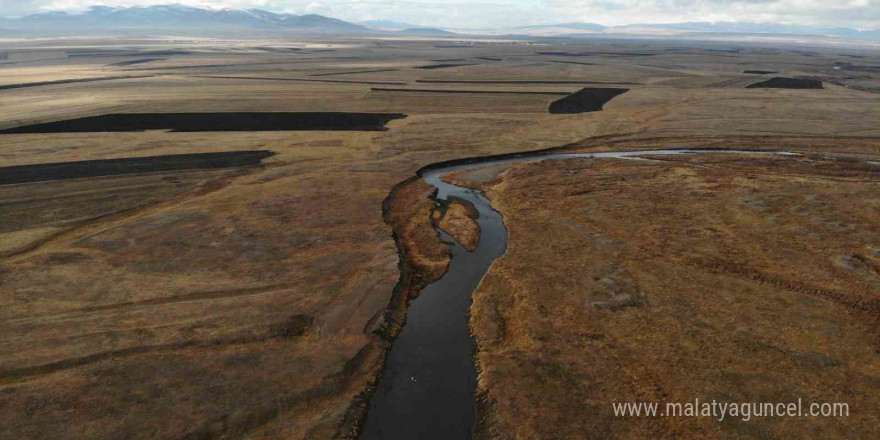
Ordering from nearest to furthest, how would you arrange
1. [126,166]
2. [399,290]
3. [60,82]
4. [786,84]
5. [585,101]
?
1. [399,290]
2. [126,166]
3. [585,101]
4. [786,84]
5. [60,82]

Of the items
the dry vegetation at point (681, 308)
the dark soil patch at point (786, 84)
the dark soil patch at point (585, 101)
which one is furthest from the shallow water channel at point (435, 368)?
the dark soil patch at point (786, 84)

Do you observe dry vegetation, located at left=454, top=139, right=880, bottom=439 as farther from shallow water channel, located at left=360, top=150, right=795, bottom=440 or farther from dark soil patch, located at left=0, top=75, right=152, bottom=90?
dark soil patch, located at left=0, top=75, right=152, bottom=90

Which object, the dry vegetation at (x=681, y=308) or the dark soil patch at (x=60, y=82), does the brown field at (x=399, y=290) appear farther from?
the dark soil patch at (x=60, y=82)

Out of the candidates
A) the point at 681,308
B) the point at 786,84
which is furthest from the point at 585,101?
the point at 681,308

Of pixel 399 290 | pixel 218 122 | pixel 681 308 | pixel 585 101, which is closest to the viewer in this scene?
pixel 681 308

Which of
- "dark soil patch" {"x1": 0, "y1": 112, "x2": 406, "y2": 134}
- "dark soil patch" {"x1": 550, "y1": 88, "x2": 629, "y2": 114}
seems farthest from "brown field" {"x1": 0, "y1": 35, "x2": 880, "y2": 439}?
"dark soil patch" {"x1": 550, "y1": 88, "x2": 629, "y2": 114}

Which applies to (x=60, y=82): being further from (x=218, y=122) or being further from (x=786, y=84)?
(x=786, y=84)

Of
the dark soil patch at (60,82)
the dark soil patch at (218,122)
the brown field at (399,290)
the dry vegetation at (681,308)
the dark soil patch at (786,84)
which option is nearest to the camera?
the dry vegetation at (681,308)
